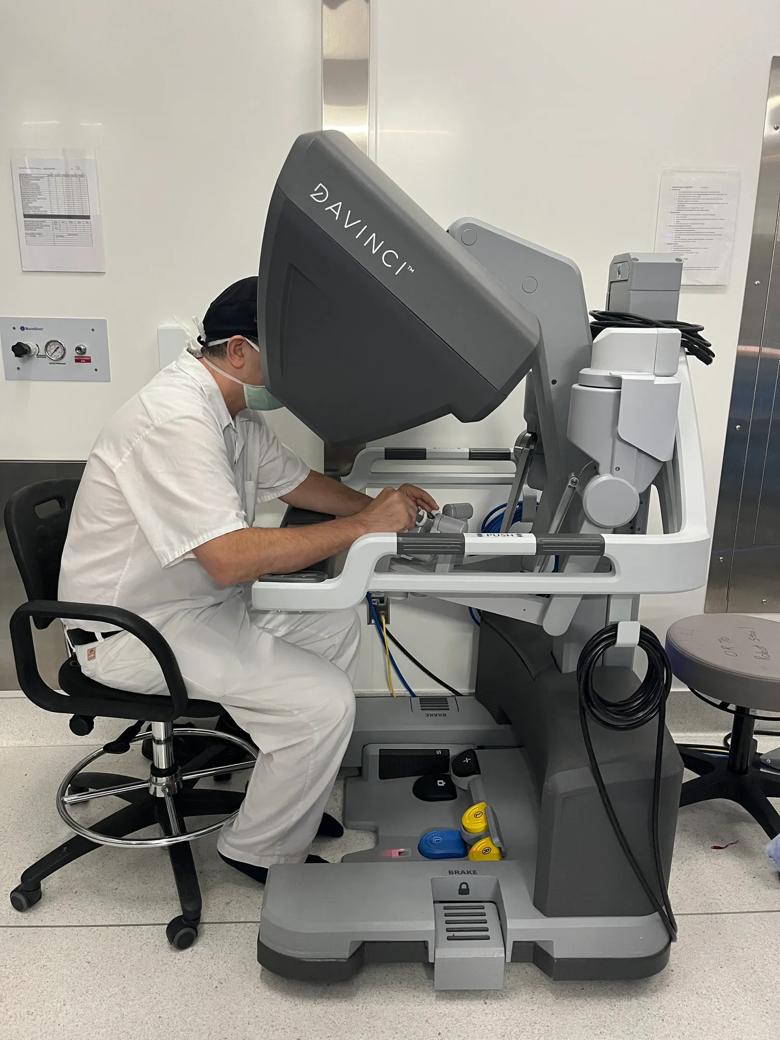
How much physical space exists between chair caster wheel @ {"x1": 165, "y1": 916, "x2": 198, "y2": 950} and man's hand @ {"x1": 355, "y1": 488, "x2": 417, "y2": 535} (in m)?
0.93

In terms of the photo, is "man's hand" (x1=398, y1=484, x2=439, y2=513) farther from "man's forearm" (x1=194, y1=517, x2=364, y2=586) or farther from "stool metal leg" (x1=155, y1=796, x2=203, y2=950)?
"stool metal leg" (x1=155, y1=796, x2=203, y2=950)

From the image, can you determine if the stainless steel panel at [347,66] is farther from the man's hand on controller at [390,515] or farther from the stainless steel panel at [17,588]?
the stainless steel panel at [17,588]

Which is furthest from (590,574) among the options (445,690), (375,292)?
(445,690)

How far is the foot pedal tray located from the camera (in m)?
1.44

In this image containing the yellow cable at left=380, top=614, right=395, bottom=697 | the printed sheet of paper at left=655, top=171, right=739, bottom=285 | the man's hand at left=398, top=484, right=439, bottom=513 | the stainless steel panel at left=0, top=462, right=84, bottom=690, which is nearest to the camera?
the man's hand at left=398, top=484, right=439, bottom=513

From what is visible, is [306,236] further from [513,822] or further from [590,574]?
[513,822]

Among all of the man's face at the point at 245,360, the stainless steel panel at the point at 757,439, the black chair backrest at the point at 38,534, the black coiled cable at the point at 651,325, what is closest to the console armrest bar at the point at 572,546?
the black coiled cable at the point at 651,325

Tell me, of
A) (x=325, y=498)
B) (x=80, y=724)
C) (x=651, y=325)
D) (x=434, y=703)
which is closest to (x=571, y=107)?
(x=651, y=325)

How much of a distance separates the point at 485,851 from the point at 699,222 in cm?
183

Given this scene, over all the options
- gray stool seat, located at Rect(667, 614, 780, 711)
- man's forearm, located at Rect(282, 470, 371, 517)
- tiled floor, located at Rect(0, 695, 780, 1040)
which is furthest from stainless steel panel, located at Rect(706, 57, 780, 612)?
man's forearm, located at Rect(282, 470, 371, 517)

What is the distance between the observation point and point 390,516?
4.93 feet

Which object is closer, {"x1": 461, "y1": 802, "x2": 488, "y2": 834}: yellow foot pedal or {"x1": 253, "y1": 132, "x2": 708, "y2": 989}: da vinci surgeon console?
{"x1": 253, "y1": 132, "x2": 708, "y2": 989}: da vinci surgeon console

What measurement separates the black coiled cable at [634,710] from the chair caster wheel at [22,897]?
50.2 inches

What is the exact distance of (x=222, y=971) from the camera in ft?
5.04
